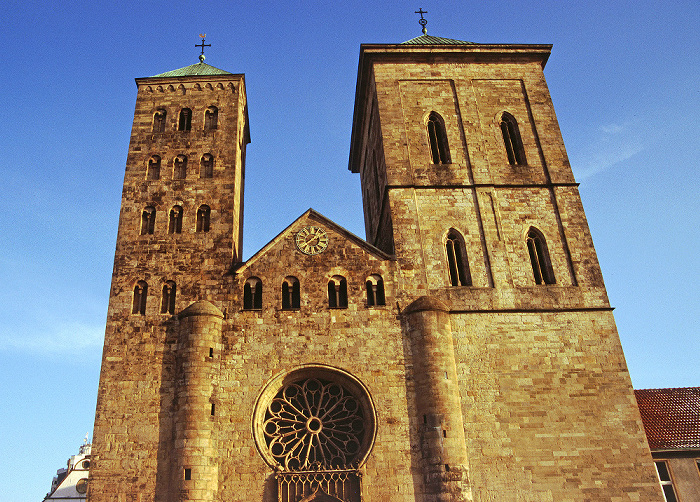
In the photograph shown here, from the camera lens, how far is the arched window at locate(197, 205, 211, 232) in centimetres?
2202

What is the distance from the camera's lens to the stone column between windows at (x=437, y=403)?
1683 cm

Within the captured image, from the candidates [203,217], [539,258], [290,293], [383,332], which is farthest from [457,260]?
[203,217]

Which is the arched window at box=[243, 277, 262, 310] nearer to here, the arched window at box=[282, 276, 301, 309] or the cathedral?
the cathedral

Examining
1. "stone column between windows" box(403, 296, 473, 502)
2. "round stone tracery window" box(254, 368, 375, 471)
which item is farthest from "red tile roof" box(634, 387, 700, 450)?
"round stone tracery window" box(254, 368, 375, 471)

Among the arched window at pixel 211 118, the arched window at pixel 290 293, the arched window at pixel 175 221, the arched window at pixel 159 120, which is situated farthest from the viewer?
the arched window at pixel 159 120

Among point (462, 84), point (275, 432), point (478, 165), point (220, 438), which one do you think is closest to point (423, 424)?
point (275, 432)

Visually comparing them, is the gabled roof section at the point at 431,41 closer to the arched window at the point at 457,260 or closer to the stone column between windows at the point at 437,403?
the arched window at the point at 457,260

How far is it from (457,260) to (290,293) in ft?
20.4

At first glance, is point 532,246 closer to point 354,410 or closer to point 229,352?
point 354,410

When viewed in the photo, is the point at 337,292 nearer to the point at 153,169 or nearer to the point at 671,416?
the point at 153,169

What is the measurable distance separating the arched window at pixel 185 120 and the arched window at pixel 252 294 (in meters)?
8.07

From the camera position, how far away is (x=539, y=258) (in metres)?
21.6

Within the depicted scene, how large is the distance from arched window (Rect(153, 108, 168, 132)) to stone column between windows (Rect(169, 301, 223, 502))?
8.93 m

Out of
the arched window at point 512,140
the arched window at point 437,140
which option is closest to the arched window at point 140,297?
the arched window at point 437,140
